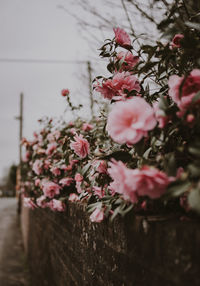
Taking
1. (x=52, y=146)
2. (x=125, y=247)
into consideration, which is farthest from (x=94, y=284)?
(x=52, y=146)

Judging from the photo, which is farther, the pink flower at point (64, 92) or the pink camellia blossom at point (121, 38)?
the pink flower at point (64, 92)

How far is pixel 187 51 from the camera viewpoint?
0.82m

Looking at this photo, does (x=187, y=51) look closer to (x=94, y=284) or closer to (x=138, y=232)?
(x=138, y=232)

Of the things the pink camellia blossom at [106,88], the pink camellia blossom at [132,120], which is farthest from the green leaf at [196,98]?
the pink camellia blossom at [106,88]

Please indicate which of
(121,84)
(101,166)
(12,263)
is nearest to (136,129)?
(121,84)

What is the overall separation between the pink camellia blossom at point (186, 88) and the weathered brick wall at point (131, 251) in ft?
1.06

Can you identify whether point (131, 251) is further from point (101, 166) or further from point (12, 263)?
point (12, 263)

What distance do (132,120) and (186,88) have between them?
18 centimetres

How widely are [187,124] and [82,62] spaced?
4.90 meters

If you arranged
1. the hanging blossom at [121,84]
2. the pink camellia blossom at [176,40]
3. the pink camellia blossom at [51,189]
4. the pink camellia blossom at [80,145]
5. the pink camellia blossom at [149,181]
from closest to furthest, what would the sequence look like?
the pink camellia blossom at [149,181], the pink camellia blossom at [176,40], the hanging blossom at [121,84], the pink camellia blossom at [80,145], the pink camellia blossom at [51,189]

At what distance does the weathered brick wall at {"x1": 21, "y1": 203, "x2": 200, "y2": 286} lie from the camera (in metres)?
0.69

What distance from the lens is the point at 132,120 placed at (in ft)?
2.60

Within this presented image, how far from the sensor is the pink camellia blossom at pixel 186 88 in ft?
2.48

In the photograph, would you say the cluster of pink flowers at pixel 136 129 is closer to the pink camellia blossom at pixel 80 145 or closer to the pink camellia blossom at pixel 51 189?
the pink camellia blossom at pixel 80 145
